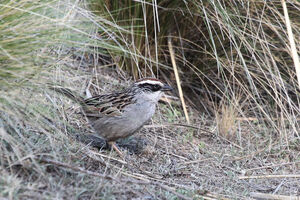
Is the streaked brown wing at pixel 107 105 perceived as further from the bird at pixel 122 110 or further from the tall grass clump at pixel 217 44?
the tall grass clump at pixel 217 44

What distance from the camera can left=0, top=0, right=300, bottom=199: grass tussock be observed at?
3.93m

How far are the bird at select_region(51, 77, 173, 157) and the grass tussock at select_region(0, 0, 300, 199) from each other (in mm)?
201

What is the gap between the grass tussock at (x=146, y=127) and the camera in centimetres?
393

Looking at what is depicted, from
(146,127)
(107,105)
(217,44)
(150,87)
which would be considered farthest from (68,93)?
(217,44)

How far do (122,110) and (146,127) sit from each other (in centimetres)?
77

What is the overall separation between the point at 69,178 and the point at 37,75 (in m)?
0.90

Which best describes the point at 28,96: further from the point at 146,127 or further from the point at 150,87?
the point at 146,127

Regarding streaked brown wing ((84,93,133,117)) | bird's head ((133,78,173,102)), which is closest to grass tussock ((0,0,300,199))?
bird's head ((133,78,173,102))

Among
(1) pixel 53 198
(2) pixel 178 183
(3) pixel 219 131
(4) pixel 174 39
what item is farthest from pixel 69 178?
(4) pixel 174 39

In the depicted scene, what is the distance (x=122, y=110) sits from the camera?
17.5 feet

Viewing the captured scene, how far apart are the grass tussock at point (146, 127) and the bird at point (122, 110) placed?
0.20m

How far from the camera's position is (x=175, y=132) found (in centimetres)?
609

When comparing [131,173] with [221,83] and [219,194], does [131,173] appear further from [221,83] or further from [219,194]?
[221,83]

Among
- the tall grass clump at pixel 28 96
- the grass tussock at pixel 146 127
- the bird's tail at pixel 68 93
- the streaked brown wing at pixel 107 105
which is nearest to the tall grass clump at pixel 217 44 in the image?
the grass tussock at pixel 146 127
